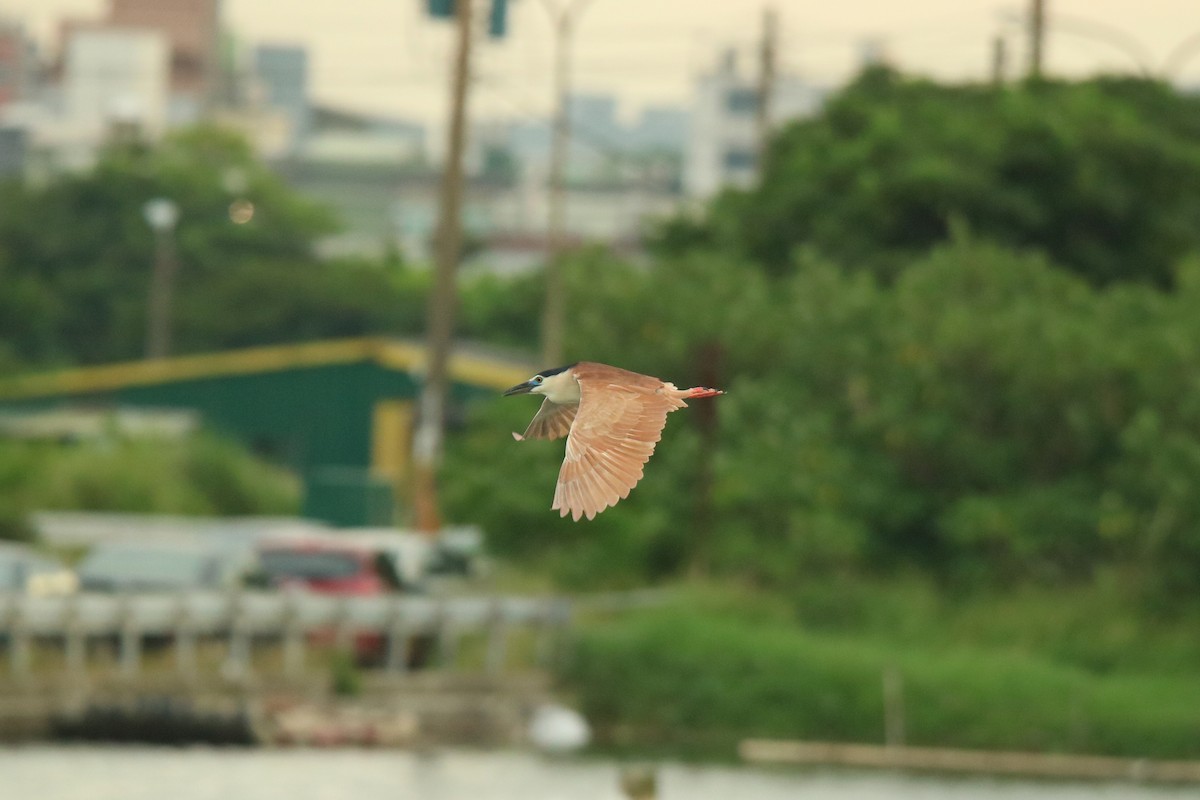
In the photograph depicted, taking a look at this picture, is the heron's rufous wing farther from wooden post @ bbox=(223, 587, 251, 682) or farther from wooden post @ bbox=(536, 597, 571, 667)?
wooden post @ bbox=(536, 597, 571, 667)

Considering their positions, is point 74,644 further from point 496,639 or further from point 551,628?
point 551,628

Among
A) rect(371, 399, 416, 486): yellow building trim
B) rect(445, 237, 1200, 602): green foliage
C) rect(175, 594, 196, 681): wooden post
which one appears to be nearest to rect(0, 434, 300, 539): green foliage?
rect(371, 399, 416, 486): yellow building trim

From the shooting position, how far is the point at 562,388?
353 inches

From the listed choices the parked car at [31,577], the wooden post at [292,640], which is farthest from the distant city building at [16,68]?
the wooden post at [292,640]

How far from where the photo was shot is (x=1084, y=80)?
Result: 4441 centimetres

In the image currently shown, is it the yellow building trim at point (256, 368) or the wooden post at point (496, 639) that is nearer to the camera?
the wooden post at point (496, 639)

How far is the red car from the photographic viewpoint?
96.8ft

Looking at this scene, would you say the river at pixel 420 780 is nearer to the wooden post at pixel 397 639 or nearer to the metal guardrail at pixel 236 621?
the metal guardrail at pixel 236 621

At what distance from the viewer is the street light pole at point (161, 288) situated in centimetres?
6794

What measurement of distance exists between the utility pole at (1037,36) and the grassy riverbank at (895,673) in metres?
18.7

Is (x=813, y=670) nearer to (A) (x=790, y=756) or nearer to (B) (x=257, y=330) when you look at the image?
(A) (x=790, y=756)

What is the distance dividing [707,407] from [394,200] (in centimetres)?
14903

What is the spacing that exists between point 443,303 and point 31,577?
8875 millimetres

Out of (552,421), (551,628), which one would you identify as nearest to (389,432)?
(551,628)
